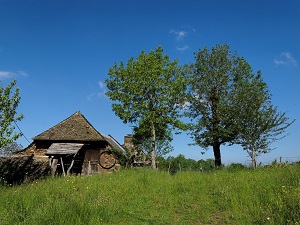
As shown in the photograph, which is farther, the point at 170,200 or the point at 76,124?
the point at 76,124

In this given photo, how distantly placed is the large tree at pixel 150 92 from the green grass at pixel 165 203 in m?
18.9

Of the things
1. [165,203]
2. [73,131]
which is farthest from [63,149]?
[165,203]

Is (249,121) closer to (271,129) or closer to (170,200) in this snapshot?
(271,129)

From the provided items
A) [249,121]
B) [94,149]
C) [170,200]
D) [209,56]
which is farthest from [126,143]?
[170,200]

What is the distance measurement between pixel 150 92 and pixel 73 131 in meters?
9.89

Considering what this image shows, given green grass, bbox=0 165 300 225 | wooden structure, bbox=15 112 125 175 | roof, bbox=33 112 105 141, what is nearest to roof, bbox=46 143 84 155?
wooden structure, bbox=15 112 125 175

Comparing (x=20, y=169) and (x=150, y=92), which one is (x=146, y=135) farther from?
(x=20, y=169)

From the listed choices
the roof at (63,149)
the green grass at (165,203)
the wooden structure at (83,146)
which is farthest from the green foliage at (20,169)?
the wooden structure at (83,146)

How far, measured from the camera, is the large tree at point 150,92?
3169 centimetres

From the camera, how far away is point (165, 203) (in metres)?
10.3

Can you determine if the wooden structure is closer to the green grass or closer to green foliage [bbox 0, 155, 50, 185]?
green foliage [bbox 0, 155, 50, 185]

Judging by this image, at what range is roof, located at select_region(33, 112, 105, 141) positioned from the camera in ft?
104

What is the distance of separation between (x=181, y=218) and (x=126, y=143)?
3660 centimetres

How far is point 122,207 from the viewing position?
9805 millimetres
